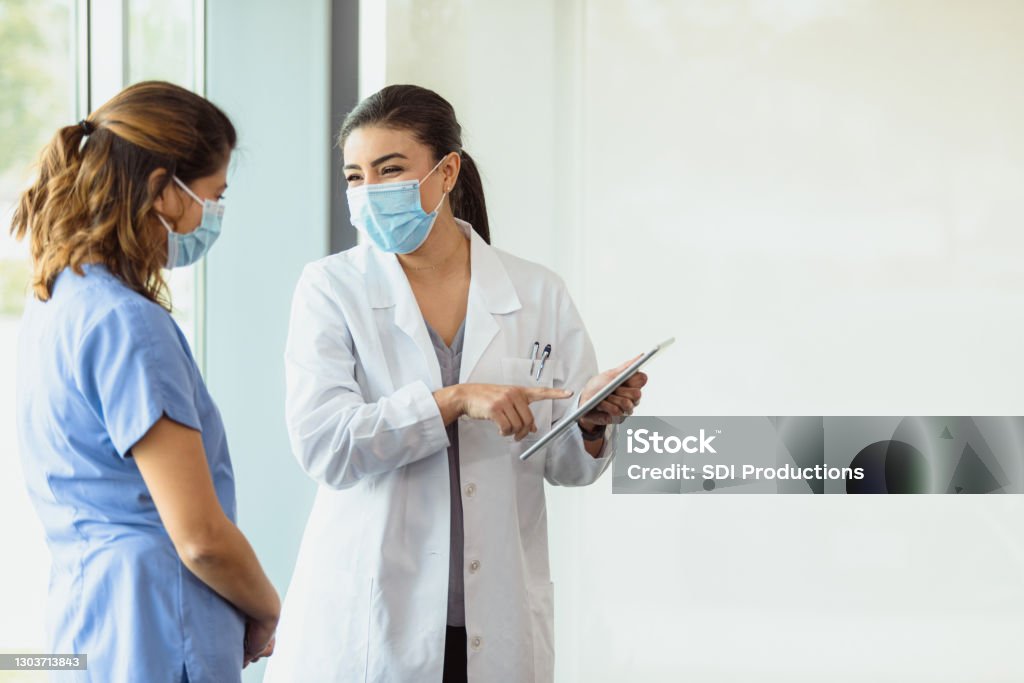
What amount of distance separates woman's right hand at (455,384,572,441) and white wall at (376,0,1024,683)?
3.42 ft

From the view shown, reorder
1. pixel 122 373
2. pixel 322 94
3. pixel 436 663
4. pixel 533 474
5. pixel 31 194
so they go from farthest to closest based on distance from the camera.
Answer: pixel 322 94, pixel 533 474, pixel 436 663, pixel 31 194, pixel 122 373

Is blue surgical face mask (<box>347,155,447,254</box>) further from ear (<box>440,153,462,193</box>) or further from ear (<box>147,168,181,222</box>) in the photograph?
ear (<box>147,168,181,222</box>)

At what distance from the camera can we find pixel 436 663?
150 centimetres

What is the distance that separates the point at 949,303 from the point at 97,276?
2050mm

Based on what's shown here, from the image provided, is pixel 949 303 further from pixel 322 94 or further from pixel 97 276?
pixel 97 276

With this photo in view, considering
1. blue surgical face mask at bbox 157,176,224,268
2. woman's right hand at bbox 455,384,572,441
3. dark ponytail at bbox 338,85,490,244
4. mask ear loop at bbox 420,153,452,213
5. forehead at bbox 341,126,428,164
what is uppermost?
dark ponytail at bbox 338,85,490,244

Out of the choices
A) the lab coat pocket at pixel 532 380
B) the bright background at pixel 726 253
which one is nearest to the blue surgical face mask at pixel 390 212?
the lab coat pocket at pixel 532 380

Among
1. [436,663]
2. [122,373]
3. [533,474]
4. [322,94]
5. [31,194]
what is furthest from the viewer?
[322,94]

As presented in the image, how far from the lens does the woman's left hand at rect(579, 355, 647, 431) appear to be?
5.07ft

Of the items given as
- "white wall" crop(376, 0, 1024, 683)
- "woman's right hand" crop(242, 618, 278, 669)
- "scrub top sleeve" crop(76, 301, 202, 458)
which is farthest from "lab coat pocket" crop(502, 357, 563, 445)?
"white wall" crop(376, 0, 1024, 683)

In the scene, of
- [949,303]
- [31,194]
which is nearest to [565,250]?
[949,303]

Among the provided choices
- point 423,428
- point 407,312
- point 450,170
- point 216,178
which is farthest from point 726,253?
point 216,178

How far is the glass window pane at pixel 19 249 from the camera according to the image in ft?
6.05

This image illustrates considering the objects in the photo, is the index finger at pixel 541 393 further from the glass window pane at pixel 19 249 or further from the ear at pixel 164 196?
the glass window pane at pixel 19 249
